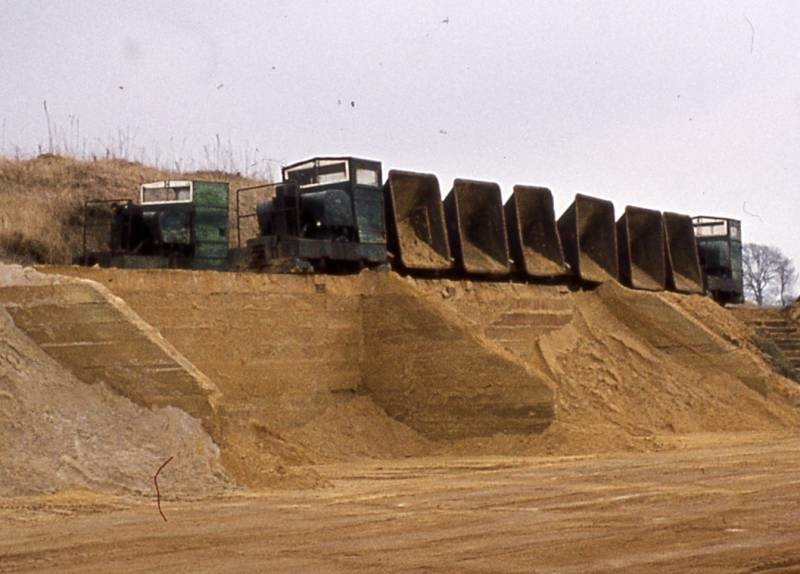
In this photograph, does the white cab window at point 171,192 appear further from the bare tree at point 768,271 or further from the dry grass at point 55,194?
the bare tree at point 768,271

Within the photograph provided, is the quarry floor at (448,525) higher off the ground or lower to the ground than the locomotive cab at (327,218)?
lower

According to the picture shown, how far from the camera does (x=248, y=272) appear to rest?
69.8ft

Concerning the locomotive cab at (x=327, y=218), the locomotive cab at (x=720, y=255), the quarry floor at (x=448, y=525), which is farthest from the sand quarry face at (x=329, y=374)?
the locomotive cab at (x=720, y=255)

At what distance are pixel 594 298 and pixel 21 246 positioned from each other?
13.6m

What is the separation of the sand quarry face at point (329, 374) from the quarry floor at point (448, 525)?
1.07 metres

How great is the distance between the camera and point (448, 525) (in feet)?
37.2

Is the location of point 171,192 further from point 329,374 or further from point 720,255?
point 720,255

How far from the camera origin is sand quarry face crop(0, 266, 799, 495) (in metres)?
14.6

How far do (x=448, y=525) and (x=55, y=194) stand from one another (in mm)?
25051

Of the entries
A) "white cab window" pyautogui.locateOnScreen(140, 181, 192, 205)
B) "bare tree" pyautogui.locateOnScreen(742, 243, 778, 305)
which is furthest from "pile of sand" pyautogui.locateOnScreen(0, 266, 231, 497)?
"bare tree" pyautogui.locateOnScreen(742, 243, 778, 305)

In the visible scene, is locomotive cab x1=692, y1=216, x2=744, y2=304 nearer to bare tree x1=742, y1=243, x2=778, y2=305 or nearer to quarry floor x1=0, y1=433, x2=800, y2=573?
quarry floor x1=0, y1=433, x2=800, y2=573

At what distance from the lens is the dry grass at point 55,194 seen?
30375 millimetres

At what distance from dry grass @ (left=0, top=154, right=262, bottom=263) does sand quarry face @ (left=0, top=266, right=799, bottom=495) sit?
10.6 m

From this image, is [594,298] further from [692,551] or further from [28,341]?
[692,551]
